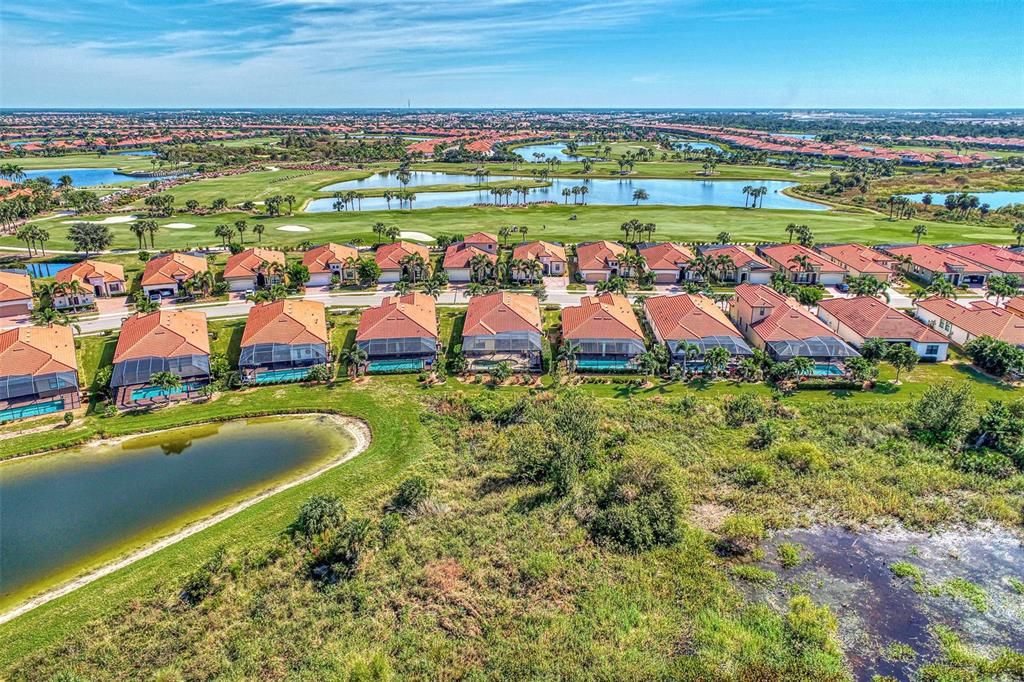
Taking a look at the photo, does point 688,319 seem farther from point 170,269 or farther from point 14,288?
point 14,288

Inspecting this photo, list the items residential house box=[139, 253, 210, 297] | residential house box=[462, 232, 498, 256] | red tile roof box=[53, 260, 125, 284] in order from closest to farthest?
red tile roof box=[53, 260, 125, 284], residential house box=[139, 253, 210, 297], residential house box=[462, 232, 498, 256]

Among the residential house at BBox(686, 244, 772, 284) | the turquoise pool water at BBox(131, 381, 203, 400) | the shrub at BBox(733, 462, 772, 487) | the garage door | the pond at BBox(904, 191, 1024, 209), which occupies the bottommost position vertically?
the shrub at BBox(733, 462, 772, 487)

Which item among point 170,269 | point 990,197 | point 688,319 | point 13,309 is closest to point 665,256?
point 688,319

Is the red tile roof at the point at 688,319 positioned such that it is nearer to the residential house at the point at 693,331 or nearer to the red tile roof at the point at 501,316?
the residential house at the point at 693,331

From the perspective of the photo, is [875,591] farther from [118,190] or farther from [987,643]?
[118,190]

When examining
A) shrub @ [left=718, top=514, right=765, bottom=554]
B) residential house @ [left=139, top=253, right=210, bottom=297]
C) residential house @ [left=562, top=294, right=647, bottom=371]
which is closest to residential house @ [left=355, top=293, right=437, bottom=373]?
residential house @ [left=562, top=294, right=647, bottom=371]

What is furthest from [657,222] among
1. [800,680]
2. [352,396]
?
[800,680]

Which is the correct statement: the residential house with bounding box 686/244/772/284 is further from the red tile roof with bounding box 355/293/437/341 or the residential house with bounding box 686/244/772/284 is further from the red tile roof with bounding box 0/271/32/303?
the red tile roof with bounding box 0/271/32/303
